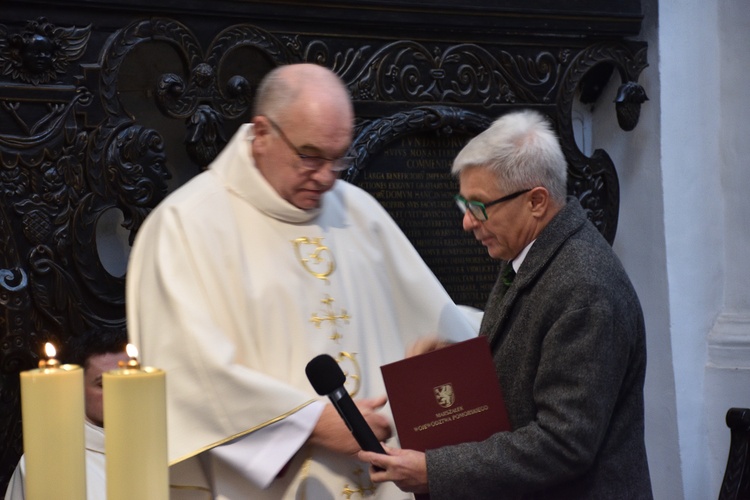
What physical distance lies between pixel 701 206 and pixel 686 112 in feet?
1.92

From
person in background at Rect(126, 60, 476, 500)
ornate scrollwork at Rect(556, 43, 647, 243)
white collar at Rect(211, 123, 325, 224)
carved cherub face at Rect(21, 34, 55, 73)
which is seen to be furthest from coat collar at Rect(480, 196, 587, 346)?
ornate scrollwork at Rect(556, 43, 647, 243)

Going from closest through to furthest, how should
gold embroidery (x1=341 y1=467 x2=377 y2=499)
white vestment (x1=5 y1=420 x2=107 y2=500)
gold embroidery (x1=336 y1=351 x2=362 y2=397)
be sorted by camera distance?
1. gold embroidery (x1=341 y1=467 x2=377 y2=499)
2. gold embroidery (x1=336 y1=351 x2=362 y2=397)
3. white vestment (x1=5 y1=420 x2=107 y2=500)

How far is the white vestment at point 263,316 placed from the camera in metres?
3.01

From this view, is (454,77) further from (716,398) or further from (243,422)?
(243,422)

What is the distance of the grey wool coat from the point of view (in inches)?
105

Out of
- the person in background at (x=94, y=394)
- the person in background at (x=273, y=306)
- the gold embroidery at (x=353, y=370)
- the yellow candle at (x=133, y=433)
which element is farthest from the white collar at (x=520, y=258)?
the yellow candle at (x=133, y=433)

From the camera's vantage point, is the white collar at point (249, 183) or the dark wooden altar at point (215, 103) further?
the dark wooden altar at point (215, 103)

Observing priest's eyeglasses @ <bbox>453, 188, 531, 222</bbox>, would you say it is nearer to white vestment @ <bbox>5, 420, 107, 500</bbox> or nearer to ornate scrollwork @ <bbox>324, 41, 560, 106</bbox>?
white vestment @ <bbox>5, 420, 107, 500</bbox>

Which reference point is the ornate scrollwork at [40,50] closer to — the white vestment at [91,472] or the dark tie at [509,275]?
the white vestment at [91,472]

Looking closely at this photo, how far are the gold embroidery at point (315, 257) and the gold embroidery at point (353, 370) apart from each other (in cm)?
27

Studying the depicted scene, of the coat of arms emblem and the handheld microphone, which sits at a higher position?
the handheld microphone

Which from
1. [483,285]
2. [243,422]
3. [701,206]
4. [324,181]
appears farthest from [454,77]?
[243,422]

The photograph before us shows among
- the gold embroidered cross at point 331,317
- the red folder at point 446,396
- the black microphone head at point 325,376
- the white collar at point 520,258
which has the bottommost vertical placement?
the red folder at point 446,396

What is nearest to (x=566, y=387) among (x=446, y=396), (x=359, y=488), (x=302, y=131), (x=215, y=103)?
(x=446, y=396)
